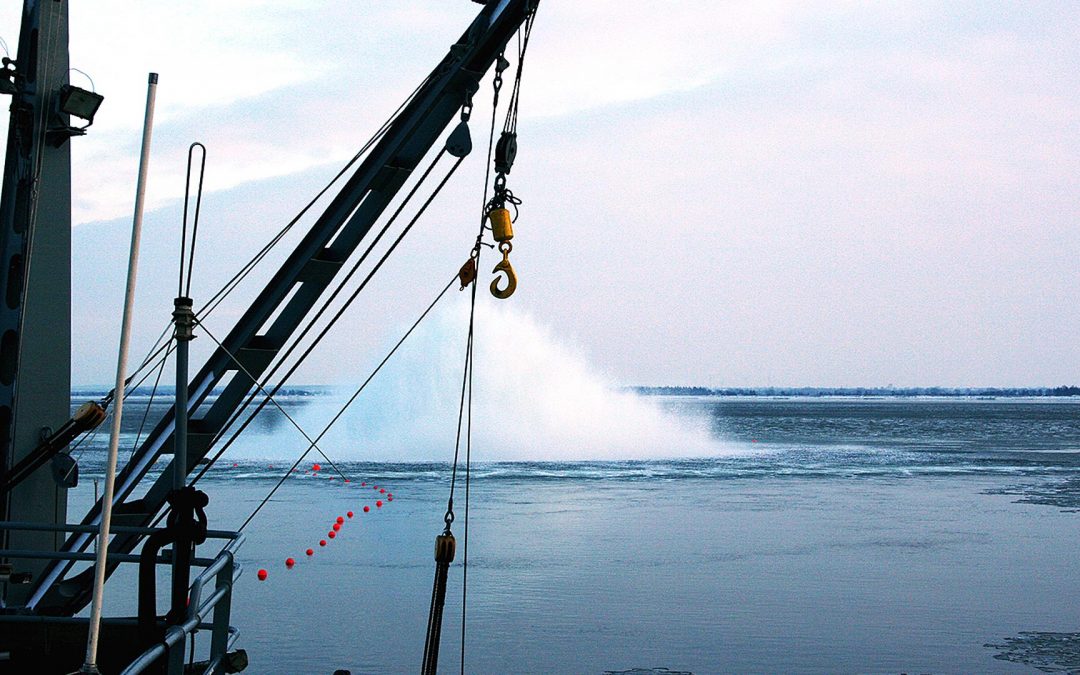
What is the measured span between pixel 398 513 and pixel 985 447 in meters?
46.3

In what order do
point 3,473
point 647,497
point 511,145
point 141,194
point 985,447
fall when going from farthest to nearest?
point 985,447 → point 647,497 → point 3,473 → point 511,145 → point 141,194

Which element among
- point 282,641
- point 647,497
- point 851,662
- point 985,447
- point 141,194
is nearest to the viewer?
point 141,194

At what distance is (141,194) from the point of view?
5.21 metres

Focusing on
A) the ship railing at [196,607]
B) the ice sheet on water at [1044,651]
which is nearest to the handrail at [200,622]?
the ship railing at [196,607]

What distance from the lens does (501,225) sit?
29.5ft

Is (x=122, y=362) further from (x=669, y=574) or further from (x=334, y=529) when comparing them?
(x=334, y=529)

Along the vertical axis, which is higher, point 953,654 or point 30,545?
point 30,545

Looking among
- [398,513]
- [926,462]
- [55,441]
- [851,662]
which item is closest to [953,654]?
[851,662]

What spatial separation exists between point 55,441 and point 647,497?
78.0 ft

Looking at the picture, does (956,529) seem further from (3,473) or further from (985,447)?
(985,447)

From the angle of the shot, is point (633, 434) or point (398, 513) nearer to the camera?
point (398, 513)

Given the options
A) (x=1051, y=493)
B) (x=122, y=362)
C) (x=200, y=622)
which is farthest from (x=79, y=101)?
(x=1051, y=493)

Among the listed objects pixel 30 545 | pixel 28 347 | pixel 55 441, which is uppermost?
pixel 28 347

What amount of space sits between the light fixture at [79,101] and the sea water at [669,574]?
643 cm
